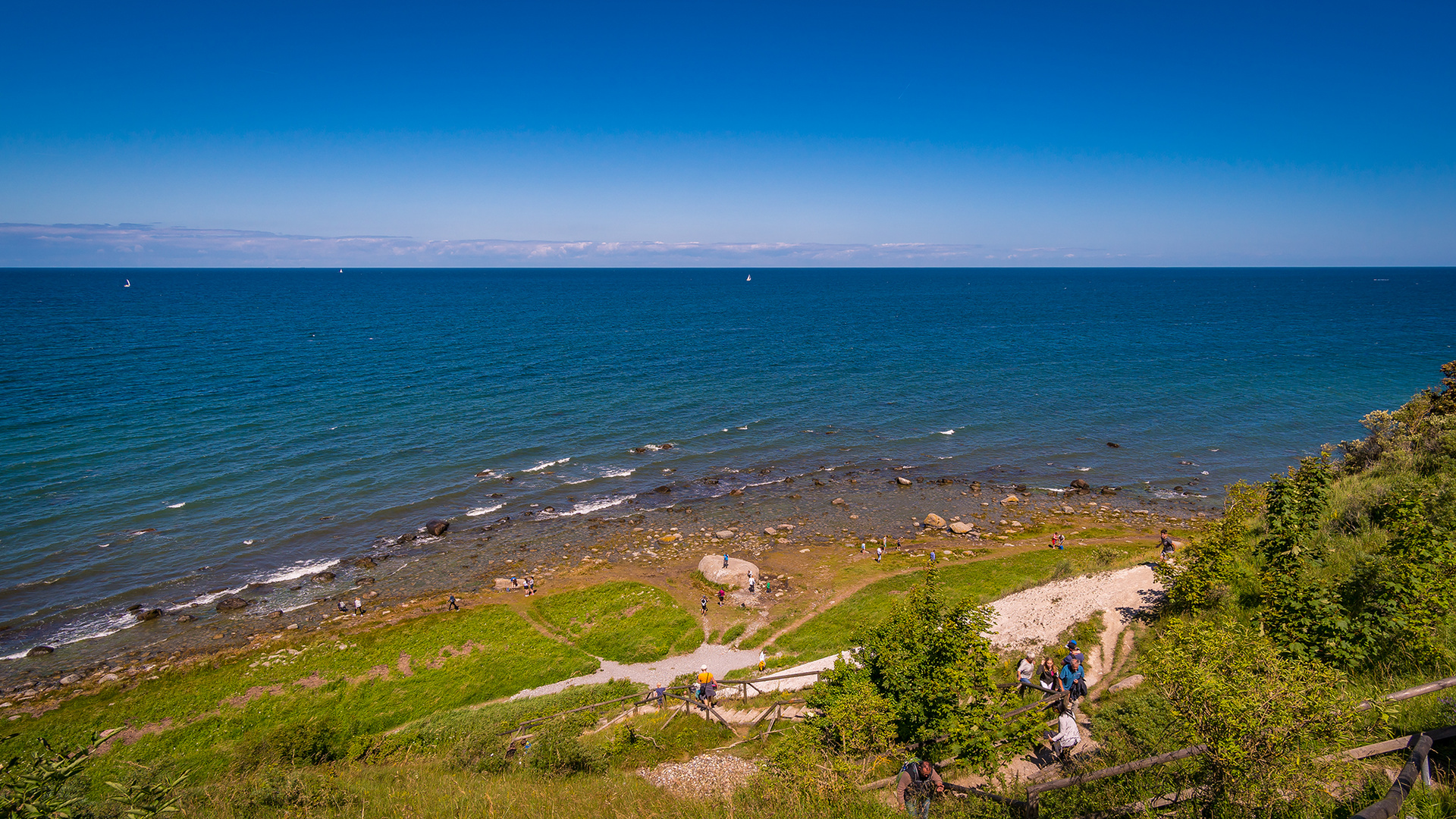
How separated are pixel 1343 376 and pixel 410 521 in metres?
99.5

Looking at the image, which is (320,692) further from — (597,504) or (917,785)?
(917,785)

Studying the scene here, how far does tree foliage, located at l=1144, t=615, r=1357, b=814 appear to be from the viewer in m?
7.36

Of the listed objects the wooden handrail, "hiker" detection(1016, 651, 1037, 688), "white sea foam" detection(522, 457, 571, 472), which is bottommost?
"white sea foam" detection(522, 457, 571, 472)

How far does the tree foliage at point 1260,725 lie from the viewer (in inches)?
290

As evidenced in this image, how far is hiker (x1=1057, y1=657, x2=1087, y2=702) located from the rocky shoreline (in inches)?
907

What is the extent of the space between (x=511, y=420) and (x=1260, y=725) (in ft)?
194

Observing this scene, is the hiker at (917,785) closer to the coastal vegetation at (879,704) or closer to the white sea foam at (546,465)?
the coastal vegetation at (879,704)

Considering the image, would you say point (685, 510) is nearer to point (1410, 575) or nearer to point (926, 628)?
point (926, 628)

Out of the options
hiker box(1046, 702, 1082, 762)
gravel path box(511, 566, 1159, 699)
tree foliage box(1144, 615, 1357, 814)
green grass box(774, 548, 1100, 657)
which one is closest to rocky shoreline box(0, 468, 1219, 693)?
green grass box(774, 548, 1100, 657)

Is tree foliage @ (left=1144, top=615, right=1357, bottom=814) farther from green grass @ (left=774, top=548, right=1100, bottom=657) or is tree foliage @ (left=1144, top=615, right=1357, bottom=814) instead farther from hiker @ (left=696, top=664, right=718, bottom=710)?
green grass @ (left=774, top=548, right=1100, bottom=657)

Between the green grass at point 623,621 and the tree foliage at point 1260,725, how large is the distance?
24.3 meters

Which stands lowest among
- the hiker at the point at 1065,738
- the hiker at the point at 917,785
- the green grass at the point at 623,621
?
the green grass at the point at 623,621

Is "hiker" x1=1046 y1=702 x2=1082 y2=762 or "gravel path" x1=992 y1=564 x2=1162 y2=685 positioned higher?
"hiker" x1=1046 y1=702 x2=1082 y2=762

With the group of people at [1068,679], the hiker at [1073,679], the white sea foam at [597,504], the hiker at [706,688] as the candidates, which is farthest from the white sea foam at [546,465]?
the hiker at [1073,679]
